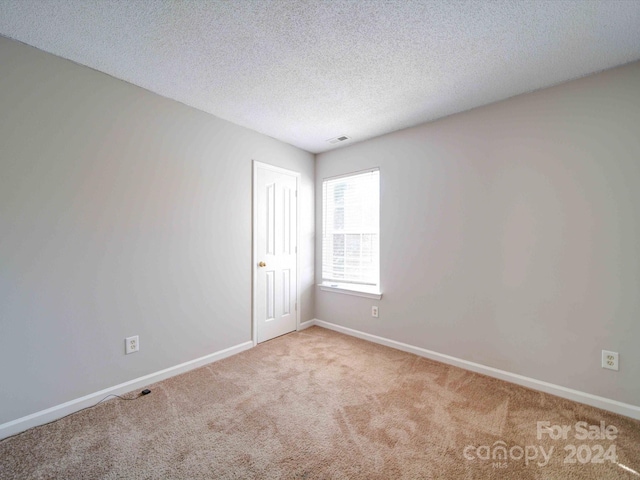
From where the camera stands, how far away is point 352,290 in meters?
3.55

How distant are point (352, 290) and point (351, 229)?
80 centimetres

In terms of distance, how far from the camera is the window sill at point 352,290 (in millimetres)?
3348

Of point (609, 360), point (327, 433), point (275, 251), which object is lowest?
point (327, 433)

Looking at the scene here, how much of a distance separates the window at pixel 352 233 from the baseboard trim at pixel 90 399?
68.8 inches

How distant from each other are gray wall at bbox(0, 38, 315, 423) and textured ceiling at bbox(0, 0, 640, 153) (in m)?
0.30

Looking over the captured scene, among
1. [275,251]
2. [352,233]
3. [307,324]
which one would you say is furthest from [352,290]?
[275,251]

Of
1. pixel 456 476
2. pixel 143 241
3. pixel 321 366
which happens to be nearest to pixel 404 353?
pixel 321 366

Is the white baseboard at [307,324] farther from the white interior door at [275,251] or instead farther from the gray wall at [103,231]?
the gray wall at [103,231]

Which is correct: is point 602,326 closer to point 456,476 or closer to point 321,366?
point 456,476

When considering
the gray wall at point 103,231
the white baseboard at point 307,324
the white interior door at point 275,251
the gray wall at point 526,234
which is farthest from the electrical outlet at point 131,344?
the gray wall at point 526,234

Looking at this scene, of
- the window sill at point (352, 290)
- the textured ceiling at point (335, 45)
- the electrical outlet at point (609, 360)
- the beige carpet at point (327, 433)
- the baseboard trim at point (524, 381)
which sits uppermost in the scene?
the textured ceiling at point (335, 45)

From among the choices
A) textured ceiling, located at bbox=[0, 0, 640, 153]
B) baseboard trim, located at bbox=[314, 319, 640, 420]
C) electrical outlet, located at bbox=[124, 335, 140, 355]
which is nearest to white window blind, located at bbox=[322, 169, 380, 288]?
baseboard trim, located at bbox=[314, 319, 640, 420]

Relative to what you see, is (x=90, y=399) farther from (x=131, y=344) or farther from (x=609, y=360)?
(x=609, y=360)

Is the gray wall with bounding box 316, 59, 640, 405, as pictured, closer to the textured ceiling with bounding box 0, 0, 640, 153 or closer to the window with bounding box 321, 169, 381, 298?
the window with bounding box 321, 169, 381, 298
